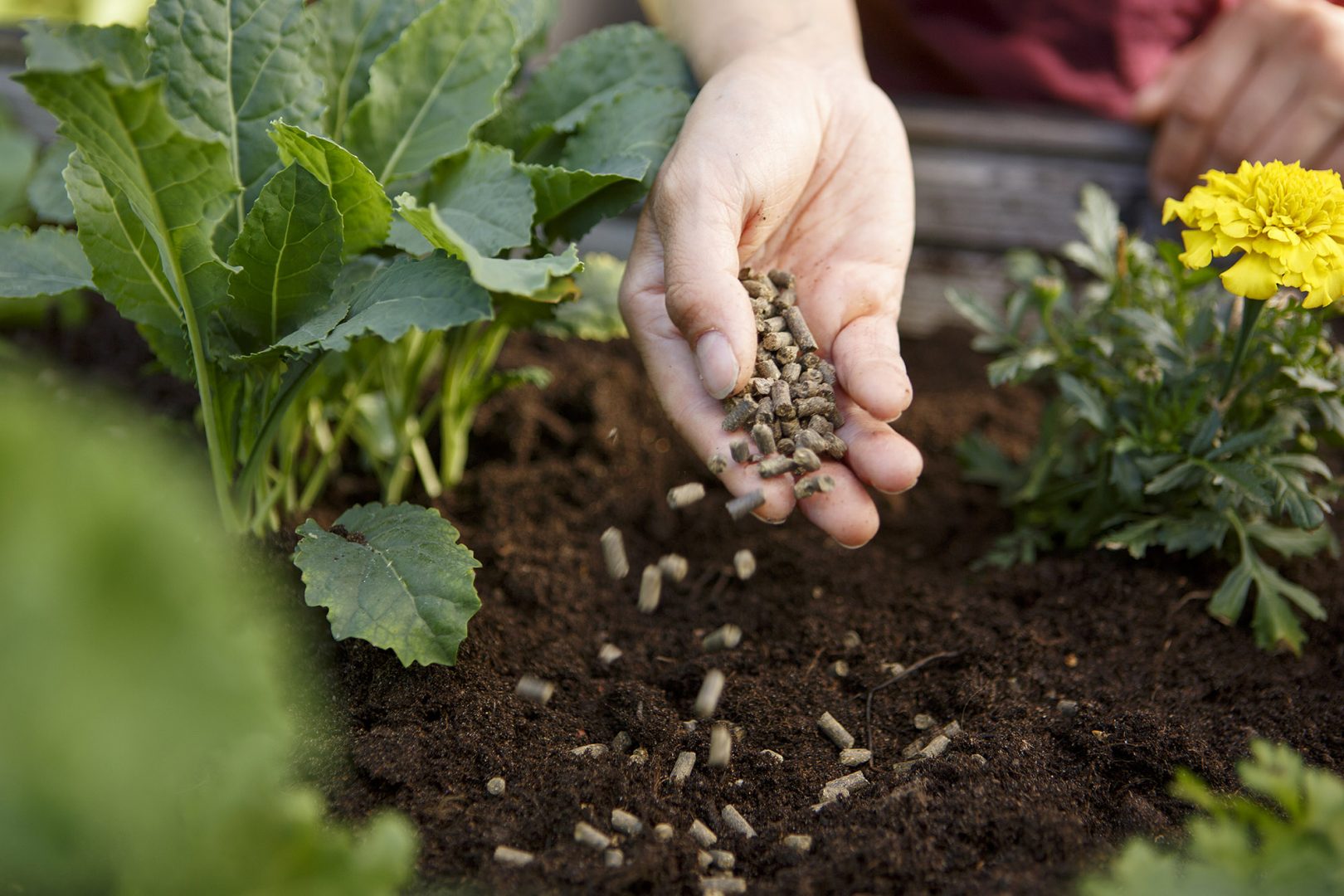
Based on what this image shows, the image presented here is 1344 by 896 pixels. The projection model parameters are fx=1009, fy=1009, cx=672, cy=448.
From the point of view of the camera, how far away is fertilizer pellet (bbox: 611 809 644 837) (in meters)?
1.48

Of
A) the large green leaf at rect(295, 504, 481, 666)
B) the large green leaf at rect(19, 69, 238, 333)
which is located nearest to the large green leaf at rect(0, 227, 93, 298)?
the large green leaf at rect(19, 69, 238, 333)

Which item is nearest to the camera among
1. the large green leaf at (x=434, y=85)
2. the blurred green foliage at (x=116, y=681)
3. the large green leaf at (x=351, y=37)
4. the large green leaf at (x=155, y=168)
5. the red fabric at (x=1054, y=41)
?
the blurred green foliage at (x=116, y=681)

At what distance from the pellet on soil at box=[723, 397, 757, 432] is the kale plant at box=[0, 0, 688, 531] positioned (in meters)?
0.39

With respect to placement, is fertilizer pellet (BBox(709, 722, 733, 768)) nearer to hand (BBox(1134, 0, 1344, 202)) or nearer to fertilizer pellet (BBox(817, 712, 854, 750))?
fertilizer pellet (BBox(817, 712, 854, 750))

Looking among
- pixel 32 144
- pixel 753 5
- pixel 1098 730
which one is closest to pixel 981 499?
pixel 1098 730

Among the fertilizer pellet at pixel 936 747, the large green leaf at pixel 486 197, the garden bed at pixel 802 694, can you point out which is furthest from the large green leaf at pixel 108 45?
the fertilizer pellet at pixel 936 747

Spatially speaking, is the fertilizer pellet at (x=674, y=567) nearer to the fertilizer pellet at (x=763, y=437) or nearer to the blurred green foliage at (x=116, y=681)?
the fertilizer pellet at (x=763, y=437)

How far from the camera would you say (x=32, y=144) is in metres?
2.88

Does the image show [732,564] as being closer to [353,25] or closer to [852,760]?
[852,760]

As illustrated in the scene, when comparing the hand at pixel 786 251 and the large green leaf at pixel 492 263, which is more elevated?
the large green leaf at pixel 492 263

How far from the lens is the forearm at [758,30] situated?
7.32 feet

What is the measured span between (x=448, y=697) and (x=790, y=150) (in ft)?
3.94

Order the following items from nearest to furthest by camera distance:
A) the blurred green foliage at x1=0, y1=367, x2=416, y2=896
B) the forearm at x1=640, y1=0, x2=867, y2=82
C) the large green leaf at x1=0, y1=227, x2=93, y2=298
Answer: the blurred green foliage at x1=0, y1=367, x2=416, y2=896 → the large green leaf at x1=0, y1=227, x2=93, y2=298 → the forearm at x1=640, y1=0, x2=867, y2=82

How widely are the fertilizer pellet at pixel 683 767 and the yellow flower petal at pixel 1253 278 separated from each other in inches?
45.5
